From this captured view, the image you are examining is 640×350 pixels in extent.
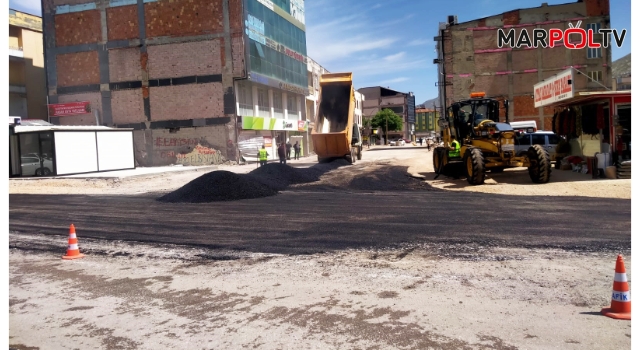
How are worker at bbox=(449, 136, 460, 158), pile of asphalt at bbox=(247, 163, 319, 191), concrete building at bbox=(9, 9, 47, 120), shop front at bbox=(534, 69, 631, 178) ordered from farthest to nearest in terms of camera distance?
concrete building at bbox=(9, 9, 47, 120)
pile of asphalt at bbox=(247, 163, 319, 191)
worker at bbox=(449, 136, 460, 158)
shop front at bbox=(534, 69, 631, 178)

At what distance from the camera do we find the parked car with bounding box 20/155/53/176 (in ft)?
84.2

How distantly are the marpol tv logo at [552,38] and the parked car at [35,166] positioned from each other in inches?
1416

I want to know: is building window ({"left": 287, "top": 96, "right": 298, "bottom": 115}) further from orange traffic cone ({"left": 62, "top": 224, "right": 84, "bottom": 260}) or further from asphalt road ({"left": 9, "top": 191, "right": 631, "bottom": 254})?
orange traffic cone ({"left": 62, "top": 224, "right": 84, "bottom": 260})

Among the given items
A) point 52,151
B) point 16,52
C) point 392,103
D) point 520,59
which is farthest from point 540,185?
point 392,103

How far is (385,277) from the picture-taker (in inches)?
253

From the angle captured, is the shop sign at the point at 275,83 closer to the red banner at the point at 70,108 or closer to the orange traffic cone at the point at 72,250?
the red banner at the point at 70,108

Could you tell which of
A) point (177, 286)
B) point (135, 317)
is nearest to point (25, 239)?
point (177, 286)

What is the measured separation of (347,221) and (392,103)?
107371 mm

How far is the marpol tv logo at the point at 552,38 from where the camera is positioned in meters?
39.6

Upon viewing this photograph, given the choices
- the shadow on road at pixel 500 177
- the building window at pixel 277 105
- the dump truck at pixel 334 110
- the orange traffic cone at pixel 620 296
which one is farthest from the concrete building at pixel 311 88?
the orange traffic cone at pixel 620 296

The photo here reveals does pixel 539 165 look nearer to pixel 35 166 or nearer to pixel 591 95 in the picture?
pixel 591 95

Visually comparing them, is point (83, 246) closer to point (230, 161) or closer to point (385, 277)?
point (385, 277)

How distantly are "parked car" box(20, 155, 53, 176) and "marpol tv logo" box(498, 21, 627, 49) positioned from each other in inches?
1416

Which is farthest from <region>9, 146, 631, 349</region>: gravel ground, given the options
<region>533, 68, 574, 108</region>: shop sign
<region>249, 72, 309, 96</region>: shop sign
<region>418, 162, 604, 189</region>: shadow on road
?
<region>249, 72, 309, 96</region>: shop sign
